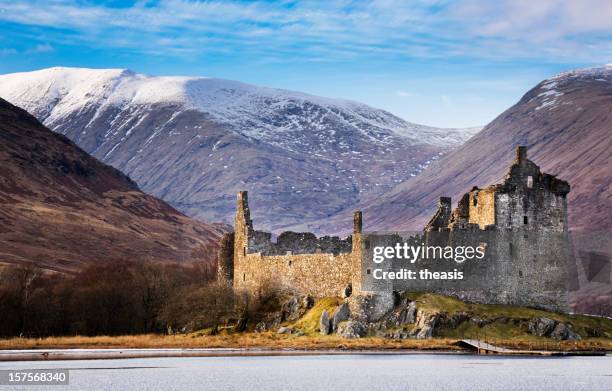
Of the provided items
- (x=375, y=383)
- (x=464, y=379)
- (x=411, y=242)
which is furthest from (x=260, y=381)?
(x=411, y=242)

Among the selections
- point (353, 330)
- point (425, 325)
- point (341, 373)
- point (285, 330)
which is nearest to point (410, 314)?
point (425, 325)

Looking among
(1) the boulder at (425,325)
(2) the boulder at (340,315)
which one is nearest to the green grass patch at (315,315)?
(2) the boulder at (340,315)

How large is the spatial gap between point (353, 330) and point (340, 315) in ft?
5.80

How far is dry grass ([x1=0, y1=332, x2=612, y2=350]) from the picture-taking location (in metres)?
75.8

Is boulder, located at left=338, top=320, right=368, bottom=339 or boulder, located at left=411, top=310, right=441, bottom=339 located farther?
boulder, located at left=338, top=320, right=368, bottom=339

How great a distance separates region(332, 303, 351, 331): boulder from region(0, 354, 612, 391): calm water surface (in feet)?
11.3

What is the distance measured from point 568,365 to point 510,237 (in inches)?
634

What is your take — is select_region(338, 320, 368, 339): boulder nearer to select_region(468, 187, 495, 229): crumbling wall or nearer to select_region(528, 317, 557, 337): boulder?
select_region(528, 317, 557, 337): boulder

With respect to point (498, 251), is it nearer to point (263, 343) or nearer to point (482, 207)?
point (482, 207)

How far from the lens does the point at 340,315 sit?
79.3 meters

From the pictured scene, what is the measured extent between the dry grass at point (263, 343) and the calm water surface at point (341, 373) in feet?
3.57

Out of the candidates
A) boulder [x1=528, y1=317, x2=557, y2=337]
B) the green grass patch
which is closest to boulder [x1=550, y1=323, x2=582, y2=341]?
boulder [x1=528, y1=317, x2=557, y2=337]

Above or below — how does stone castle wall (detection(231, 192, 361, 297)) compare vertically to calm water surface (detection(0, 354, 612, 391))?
above

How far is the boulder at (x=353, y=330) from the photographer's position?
78000 millimetres
